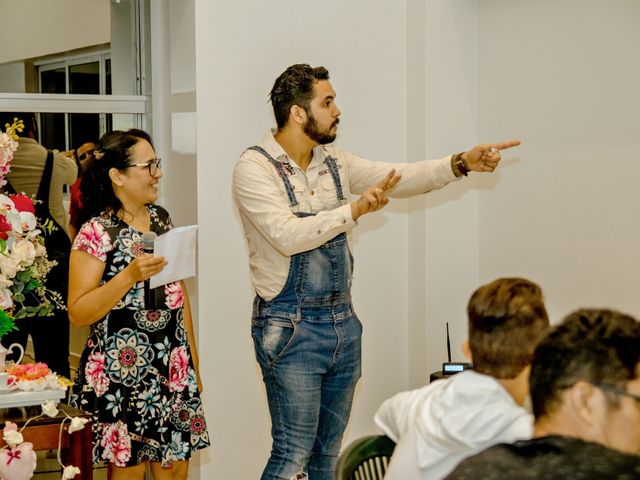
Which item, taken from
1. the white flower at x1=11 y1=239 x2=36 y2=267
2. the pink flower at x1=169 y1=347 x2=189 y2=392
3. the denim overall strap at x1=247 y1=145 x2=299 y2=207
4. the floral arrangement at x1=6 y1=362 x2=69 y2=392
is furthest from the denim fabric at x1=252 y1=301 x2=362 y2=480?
the white flower at x1=11 y1=239 x2=36 y2=267

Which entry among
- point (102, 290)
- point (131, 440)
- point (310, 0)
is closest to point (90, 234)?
point (102, 290)

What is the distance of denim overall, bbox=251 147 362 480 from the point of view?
3.37m

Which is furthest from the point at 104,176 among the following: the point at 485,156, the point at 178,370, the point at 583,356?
the point at 583,356

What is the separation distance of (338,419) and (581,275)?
1318 mm

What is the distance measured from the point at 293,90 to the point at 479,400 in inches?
70.3

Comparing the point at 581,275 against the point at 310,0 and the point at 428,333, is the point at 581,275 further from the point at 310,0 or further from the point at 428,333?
the point at 310,0

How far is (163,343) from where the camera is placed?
3.46 m

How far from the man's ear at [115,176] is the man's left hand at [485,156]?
1.21 m

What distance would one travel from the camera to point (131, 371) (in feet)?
11.2

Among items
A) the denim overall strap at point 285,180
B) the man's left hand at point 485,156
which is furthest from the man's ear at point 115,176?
the man's left hand at point 485,156

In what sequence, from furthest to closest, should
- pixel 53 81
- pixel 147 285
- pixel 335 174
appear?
pixel 53 81
pixel 335 174
pixel 147 285

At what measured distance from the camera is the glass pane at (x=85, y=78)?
13.9 feet

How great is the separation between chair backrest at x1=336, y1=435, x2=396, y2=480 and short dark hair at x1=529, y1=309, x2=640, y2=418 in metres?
0.59

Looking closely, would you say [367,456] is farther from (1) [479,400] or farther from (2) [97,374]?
(2) [97,374]
